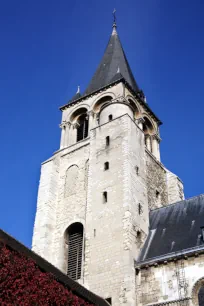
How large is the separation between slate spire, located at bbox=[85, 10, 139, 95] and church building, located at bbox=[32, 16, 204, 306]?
294 millimetres

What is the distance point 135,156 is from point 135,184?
67.5 inches

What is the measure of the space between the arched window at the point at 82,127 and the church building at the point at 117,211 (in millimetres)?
88

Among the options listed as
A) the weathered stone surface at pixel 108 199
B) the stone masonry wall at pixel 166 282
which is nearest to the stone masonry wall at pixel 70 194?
the weathered stone surface at pixel 108 199

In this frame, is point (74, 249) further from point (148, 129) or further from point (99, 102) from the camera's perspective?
point (148, 129)

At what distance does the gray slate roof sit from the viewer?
53.5ft

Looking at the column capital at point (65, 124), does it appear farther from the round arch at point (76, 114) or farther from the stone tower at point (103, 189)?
the round arch at point (76, 114)

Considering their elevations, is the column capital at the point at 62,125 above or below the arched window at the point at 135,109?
below

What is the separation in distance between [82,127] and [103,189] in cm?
713

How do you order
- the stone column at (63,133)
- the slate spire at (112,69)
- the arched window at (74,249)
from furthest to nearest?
the slate spire at (112,69) < the stone column at (63,133) < the arched window at (74,249)

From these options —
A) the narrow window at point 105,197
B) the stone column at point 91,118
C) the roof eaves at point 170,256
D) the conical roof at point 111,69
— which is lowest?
the roof eaves at point 170,256

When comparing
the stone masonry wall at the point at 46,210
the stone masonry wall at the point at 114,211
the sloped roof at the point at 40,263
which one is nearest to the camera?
the sloped roof at the point at 40,263

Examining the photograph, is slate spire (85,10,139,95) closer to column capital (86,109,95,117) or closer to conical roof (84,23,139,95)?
conical roof (84,23,139,95)

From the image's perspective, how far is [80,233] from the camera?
19.5 meters

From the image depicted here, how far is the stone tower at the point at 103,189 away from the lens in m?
16.7
